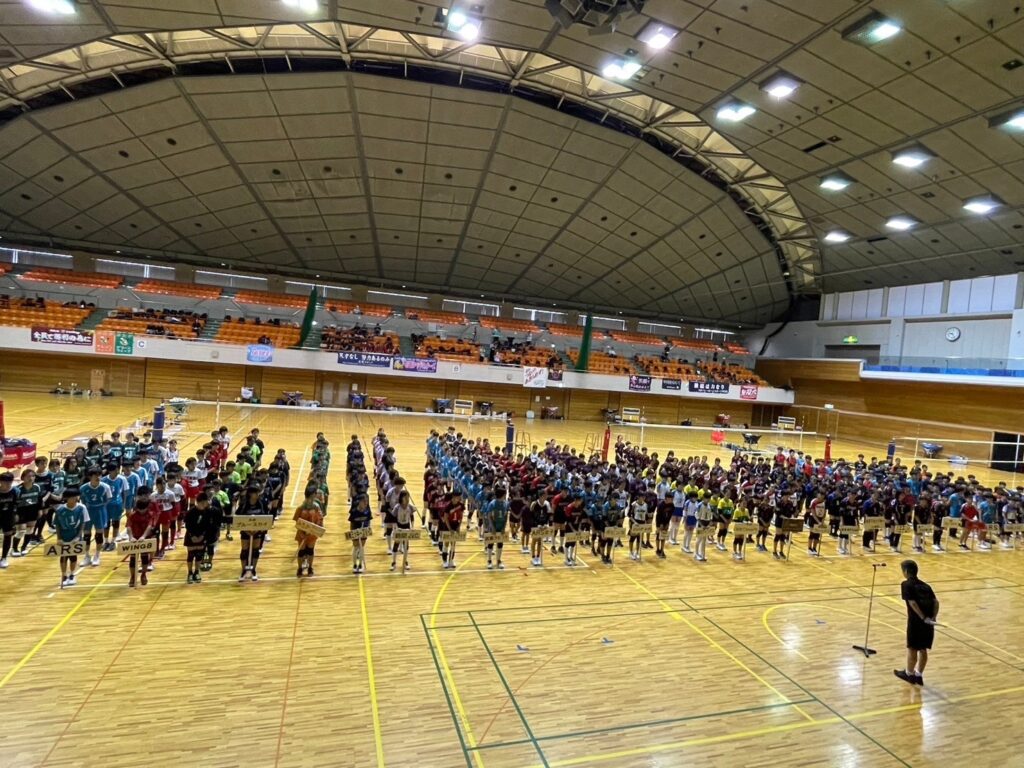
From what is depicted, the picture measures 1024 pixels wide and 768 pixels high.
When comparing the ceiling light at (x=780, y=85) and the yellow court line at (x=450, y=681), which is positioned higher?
the ceiling light at (x=780, y=85)

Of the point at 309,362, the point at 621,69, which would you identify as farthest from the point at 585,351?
the point at 621,69

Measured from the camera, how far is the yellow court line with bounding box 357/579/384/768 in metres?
5.23

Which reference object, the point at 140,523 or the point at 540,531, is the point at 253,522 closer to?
the point at 140,523

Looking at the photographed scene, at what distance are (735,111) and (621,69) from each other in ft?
16.8

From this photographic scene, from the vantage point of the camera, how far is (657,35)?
16562 millimetres

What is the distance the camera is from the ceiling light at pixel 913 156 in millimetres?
21686

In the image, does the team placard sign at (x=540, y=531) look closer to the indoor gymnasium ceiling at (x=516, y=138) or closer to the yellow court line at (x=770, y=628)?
the yellow court line at (x=770, y=628)

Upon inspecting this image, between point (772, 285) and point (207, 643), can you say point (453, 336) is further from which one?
point (207, 643)

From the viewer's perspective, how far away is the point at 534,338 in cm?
4400

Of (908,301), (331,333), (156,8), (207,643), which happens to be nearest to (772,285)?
(908,301)

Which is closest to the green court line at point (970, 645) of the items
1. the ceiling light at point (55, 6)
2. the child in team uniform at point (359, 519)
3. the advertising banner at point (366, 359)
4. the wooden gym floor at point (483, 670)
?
the wooden gym floor at point (483, 670)

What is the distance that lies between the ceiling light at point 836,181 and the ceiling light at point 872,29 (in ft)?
33.3

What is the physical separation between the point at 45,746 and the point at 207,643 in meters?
2.05

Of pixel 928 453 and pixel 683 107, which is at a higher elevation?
pixel 683 107
